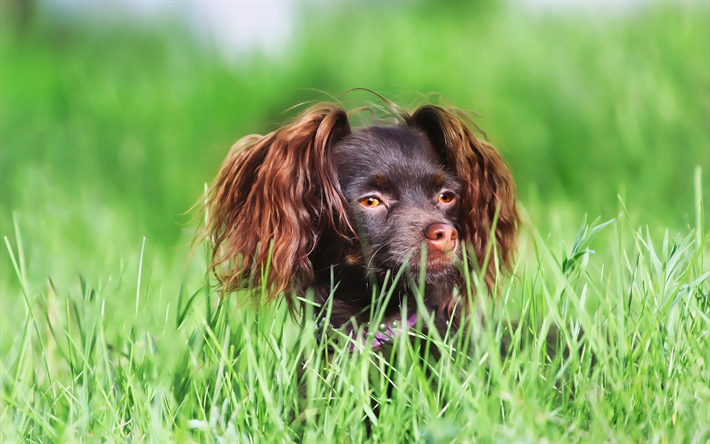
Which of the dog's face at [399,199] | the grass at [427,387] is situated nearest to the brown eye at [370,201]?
the dog's face at [399,199]

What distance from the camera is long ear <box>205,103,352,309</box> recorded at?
251 cm

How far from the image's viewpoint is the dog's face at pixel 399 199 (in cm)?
240

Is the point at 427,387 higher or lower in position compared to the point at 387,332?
higher

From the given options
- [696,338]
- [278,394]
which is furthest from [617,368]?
[278,394]

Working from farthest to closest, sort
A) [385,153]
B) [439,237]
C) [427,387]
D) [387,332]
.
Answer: [385,153], [387,332], [439,237], [427,387]

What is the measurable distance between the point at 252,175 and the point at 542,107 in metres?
3.62

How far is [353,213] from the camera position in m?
2.58

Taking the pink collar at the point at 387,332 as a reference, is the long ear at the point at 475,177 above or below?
above

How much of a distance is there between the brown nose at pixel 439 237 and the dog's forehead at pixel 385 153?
357 mm

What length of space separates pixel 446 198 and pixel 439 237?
0.46 metres

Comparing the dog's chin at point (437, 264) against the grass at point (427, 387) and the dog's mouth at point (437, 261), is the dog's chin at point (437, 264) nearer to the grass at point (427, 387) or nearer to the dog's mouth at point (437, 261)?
the dog's mouth at point (437, 261)

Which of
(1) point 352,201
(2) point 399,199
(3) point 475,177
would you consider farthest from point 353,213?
(3) point 475,177

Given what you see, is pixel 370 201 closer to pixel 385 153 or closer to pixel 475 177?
pixel 385 153

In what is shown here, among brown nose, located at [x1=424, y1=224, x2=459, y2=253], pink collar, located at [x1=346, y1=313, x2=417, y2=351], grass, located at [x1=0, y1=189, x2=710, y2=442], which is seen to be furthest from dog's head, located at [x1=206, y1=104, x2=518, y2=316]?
grass, located at [x1=0, y1=189, x2=710, y2=442]
